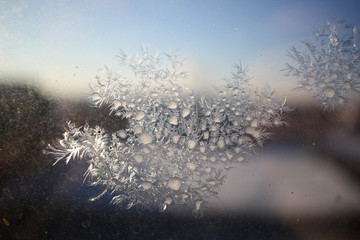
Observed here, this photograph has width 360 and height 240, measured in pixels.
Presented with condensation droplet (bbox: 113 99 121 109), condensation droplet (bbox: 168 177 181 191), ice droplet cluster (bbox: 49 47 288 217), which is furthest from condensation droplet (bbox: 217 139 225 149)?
condensation droplet (bbox: 113 99 121 109)

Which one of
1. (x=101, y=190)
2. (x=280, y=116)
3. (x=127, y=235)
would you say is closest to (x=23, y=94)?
(x=101, y=190)

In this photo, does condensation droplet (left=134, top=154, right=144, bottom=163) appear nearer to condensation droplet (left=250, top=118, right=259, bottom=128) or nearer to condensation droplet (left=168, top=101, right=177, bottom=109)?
condensation droplet (left=168, top=101, right=177, bottom=109)

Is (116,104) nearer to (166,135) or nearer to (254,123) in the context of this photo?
(166,135)

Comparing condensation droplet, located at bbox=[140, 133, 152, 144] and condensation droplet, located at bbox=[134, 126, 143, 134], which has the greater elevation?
condensation droplet, located at bbox=[134, 126, 143, 134]

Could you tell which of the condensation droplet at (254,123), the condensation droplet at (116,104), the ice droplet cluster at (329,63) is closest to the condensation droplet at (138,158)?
the condensation droplet at (116,104)

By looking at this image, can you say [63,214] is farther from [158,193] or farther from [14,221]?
[158,193]
